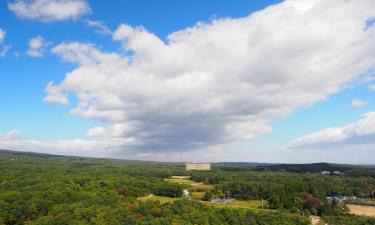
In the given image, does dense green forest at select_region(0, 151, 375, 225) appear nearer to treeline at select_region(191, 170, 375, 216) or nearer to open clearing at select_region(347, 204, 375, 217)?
treeline at select_region(191, 170, 375, 216)

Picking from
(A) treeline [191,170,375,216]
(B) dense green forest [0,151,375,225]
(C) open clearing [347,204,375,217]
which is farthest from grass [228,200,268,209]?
(C) open clearing [347,204,375,217]

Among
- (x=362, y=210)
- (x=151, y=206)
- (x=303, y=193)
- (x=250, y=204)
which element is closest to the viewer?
(x=151, y=206)

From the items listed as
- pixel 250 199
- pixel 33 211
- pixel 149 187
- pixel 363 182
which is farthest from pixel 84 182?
pixel 363 182

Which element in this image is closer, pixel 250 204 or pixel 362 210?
pixel 362 210

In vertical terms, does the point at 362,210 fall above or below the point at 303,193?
below

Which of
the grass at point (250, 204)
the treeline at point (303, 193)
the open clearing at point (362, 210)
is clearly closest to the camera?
the open clearing at point (362, 210)

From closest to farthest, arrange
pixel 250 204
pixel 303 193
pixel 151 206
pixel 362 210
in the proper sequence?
pixel 151 206 < pixel 362 210 < pixel 250 204 < pixel 303 193

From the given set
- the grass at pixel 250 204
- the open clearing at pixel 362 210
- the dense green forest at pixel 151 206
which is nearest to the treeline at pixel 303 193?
the dense green forest at pixel 151 206

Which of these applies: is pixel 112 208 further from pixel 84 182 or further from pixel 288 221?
pixel 84 182

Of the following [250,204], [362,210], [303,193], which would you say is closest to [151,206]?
[250,204]

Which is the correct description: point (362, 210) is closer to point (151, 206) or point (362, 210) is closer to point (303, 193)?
point (303, 193)

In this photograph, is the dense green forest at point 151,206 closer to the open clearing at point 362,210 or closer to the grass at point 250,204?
the grass at point 250,204
